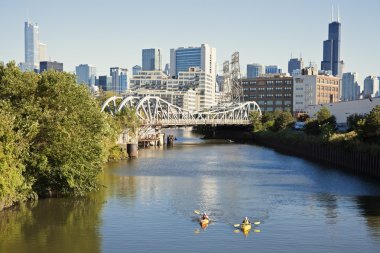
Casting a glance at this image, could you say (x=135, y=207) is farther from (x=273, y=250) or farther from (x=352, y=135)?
(x=352, y=135)

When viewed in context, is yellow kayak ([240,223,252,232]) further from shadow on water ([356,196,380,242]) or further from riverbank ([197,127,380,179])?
riverbank ([197,127,380,179])

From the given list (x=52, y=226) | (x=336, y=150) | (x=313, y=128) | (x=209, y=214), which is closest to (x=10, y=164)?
(x=52, y=226)

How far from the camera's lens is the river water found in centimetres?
4069

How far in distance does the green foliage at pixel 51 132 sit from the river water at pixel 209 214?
89.9 inches

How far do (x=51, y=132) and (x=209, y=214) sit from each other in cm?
1651

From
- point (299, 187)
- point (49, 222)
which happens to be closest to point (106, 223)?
point (49, 222)

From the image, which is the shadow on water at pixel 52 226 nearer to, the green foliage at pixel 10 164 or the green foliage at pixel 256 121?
the green foliage at pixel 10 164

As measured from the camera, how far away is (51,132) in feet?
173

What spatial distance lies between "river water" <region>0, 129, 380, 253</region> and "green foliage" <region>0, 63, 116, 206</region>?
7.49 ft

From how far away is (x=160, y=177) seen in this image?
247 ft

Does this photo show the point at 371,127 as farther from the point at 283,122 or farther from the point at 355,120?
the point at 283,122

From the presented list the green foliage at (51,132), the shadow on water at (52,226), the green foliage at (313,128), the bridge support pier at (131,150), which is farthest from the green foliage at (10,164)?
the green foliage at (313,128)

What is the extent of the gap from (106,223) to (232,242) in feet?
38.2

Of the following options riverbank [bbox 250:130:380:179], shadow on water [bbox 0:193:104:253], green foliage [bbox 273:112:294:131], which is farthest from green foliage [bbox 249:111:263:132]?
shadow on water [bbox 0:193:104:253]
